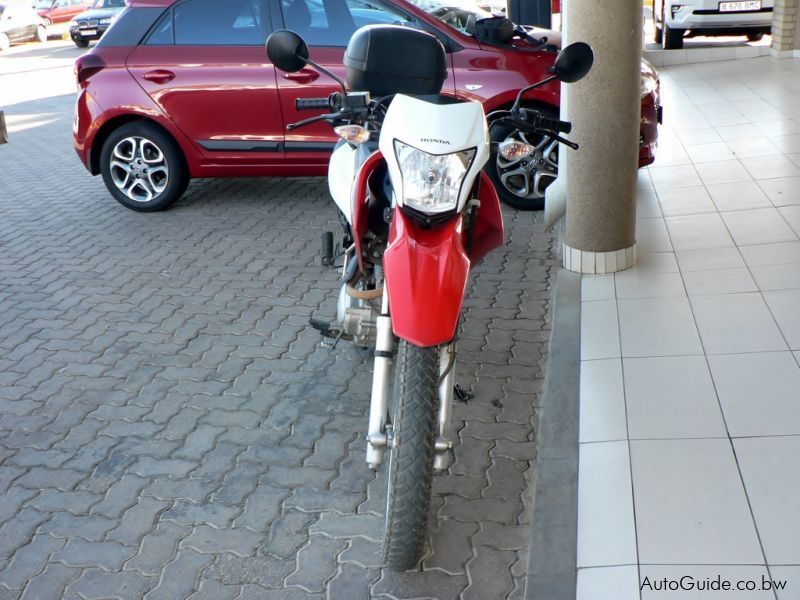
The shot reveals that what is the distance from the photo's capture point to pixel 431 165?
2.75 meters

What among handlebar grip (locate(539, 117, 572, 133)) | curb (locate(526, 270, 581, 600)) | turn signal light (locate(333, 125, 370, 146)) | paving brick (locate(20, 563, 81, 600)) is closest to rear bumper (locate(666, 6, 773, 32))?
curb (locate(526, 270, 581, 600))

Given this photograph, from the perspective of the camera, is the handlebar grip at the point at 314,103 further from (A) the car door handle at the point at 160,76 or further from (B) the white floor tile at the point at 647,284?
(A) the car door handle at the point at 160,76

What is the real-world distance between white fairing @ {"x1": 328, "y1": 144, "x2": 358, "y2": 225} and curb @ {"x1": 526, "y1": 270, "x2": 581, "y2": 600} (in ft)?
3.96

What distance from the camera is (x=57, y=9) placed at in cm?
2930

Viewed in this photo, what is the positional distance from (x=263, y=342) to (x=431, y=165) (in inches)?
92.8

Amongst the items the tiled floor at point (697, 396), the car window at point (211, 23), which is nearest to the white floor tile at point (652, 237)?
the tiled floor at point (697, 396)

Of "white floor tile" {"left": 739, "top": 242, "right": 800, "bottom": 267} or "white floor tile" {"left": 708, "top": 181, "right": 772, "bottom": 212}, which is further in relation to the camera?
"white floor tile" {"left": 708, "top": 181, "right": 772, "bottom": 212}

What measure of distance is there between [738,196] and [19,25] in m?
25.2

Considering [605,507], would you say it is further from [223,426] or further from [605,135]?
[605,135]

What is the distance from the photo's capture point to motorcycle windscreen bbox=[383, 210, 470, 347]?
2.72 metres

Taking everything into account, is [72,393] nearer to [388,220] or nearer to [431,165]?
[388,220]

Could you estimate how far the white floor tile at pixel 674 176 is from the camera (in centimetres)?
710

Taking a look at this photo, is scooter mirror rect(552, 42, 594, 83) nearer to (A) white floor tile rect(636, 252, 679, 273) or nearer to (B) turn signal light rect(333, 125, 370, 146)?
(B) turn signal light rect(333, 125, 370, 146)

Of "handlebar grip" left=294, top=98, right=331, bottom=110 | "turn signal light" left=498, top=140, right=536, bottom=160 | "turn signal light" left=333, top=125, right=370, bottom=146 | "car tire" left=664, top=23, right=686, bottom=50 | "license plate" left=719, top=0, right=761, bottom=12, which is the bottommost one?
"car tire" left=664, top=23, right=686, bottom=50
